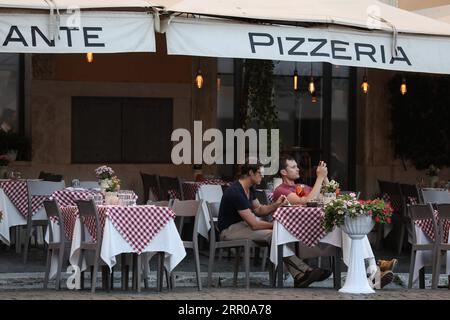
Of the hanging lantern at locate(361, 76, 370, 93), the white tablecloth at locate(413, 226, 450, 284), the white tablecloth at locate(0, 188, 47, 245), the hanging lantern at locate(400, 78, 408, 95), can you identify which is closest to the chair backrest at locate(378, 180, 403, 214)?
the hanging lantern at locate(400, 78, 408, 95)

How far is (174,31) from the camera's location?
11.9 meters

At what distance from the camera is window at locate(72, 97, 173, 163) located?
1878cm

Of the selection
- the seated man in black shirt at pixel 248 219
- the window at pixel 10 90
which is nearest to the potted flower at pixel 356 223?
the seated man in black shirt at pixel 248 219

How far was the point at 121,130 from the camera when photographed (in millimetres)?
19062

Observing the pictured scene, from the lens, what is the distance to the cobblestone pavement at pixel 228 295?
35.6 ft

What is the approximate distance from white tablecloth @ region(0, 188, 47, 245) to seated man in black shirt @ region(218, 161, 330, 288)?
3.32m

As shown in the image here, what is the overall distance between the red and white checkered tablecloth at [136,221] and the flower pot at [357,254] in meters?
1.74

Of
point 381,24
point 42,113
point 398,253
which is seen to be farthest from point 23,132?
point 381,24

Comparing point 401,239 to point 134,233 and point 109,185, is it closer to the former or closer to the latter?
point 109,185

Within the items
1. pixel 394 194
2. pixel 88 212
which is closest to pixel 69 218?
pixel 88 212

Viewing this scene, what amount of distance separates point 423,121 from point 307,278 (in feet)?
27.3

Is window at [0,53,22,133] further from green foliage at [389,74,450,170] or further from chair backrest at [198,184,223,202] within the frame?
green foliage at [389,74,450,170]
